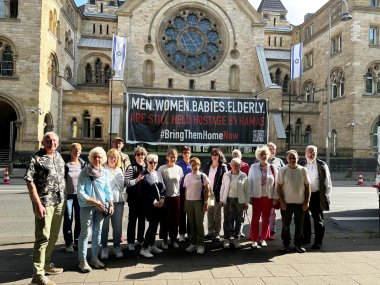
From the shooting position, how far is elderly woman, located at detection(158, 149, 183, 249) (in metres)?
6.95

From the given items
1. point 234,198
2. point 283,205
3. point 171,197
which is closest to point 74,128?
point 171,197

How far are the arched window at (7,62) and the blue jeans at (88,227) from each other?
74.8 ft

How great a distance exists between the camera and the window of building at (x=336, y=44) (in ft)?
108

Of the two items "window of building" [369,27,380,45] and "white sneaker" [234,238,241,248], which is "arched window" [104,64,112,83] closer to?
"window of building" [369,27,380,45]

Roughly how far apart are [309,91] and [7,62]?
94.6 ft

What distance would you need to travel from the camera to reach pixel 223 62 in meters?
36.1

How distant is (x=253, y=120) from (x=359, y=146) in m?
9.99

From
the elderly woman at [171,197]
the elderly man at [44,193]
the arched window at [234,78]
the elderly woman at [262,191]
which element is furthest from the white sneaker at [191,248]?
the arched window at [234,78]

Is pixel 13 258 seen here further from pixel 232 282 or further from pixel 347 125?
pixel 347 125

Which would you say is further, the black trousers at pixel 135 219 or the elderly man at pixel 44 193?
the black trousers at pixel 135 219

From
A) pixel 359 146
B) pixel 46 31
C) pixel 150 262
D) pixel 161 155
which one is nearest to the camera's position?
pixel 150 262

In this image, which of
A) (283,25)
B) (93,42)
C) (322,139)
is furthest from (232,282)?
(283,25)

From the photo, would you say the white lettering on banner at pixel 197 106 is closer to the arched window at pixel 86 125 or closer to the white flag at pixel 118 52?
the white flag at pixel 118 52

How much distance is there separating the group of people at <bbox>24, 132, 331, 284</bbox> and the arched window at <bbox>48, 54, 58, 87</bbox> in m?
23.1
